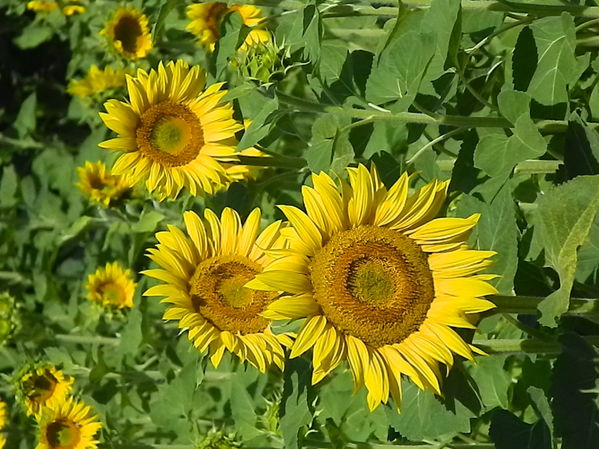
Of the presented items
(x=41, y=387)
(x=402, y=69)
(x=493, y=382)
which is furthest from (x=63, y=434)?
(x=402, y=69)

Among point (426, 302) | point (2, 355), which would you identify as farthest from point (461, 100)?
point (2, 355)

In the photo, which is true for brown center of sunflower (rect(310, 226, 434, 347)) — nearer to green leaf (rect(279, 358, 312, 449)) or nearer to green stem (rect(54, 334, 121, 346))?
green leaf (rect(279, 358, 312, 449))

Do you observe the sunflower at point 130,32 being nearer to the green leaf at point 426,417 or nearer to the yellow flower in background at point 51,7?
the yellow flower in background at point 51,7

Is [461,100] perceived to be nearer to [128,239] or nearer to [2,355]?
[128,239]

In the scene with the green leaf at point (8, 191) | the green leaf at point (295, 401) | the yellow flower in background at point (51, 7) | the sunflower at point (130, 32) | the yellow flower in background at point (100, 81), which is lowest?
the green leaf at point (295, 401)

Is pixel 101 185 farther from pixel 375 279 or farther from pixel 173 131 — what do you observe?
pixel 375 279

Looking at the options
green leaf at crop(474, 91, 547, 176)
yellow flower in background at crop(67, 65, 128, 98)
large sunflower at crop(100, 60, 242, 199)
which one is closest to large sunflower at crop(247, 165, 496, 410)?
green leaf at crop(474, 91, 547, 176)

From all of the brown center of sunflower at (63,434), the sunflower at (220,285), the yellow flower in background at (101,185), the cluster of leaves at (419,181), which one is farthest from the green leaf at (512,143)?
the brown center of sunflower at (63,434)
